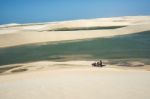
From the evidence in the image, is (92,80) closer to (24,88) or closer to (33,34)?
(24,88)

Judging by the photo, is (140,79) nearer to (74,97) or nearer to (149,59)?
(74,97)

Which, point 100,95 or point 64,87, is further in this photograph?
point 64,87

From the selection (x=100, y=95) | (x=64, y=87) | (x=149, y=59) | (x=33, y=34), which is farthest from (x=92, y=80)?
(x=33, y=34)

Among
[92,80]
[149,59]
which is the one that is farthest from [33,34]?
[92,80]

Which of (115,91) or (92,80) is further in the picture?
(92,80)

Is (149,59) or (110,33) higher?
(110,33)

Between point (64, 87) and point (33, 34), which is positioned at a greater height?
point (33, 34)

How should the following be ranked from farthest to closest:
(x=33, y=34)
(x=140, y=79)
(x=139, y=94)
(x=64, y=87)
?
(x=33, y=34) → (x=140, y=79) → (x=64, y=87) → (x=139, y=94)

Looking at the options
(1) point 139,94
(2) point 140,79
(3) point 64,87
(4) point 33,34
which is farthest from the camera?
(4) point 33,34

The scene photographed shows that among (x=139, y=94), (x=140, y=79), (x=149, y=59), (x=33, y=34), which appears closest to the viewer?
(x=139, y=94)
